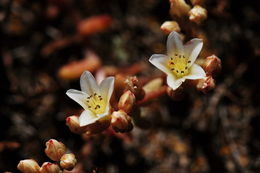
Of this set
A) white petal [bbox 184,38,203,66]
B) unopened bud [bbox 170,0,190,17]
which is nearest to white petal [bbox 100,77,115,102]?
white petal [bbox 184,38,203,66]

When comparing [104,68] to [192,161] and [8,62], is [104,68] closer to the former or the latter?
[8,62]

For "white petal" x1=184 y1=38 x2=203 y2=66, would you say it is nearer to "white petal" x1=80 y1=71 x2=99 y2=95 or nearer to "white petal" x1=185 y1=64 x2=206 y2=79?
"white petal" x1=185 y1=64 x2=206 y2=79

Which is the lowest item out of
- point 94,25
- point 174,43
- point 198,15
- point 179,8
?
point 174,43

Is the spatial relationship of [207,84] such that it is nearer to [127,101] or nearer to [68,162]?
[127,101]

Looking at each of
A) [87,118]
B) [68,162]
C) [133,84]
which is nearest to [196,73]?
[133,84]

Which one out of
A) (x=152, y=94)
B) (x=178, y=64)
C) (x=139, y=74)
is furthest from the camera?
(x=139, y=74)

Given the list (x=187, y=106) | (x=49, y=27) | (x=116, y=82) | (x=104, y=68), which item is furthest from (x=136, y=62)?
(x=116, y=82)
